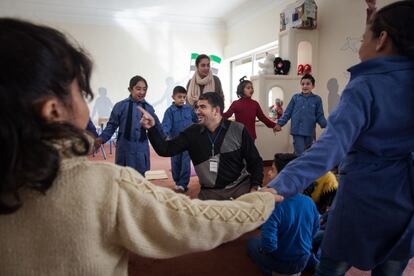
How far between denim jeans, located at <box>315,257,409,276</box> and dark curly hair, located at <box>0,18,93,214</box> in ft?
3.18

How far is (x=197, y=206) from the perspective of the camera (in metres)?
0.60

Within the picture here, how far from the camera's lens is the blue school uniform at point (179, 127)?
3.57 m

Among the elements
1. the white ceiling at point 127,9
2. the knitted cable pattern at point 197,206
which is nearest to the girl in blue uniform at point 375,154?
the knitted cable pattern at point 197,206

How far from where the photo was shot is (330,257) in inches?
42.9

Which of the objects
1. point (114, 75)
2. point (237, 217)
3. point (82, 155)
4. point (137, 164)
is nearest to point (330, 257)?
point (237, 217)

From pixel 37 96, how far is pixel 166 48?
7821 millimetres

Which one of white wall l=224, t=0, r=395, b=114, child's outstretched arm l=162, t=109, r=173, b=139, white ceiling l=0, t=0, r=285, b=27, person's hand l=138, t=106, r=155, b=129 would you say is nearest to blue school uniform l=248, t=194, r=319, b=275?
person's hand l=138, t=106, r=155, b=129

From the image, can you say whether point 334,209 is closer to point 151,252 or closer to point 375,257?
point 375,257

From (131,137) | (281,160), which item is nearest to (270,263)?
(281,160)

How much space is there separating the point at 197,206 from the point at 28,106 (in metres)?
0.33

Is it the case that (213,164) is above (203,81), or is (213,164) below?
below

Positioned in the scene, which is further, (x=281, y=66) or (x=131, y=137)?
(x=281, y=66)

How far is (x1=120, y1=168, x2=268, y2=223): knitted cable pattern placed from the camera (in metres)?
0.56

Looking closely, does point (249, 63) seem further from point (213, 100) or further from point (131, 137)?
point (213, 100)
